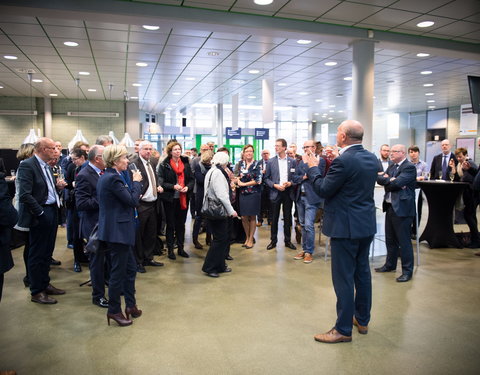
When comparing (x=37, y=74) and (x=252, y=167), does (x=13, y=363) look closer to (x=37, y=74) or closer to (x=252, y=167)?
(x=252, y=167)

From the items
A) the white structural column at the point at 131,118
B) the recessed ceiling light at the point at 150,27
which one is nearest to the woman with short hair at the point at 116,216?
the recessed ceiling light at the point at 150,27

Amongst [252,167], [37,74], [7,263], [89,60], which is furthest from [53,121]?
[7,263]

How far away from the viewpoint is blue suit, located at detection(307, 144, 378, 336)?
9.70 feet

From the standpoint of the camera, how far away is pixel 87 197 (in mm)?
3801

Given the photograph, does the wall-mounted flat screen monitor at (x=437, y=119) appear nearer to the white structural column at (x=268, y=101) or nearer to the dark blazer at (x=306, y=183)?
the white structural column at (x=268, y=101)

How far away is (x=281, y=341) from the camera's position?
314 cm

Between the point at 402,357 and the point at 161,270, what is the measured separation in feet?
Result: 10.4

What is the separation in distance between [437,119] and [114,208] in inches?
748

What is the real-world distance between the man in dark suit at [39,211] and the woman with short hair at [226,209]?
1746mm

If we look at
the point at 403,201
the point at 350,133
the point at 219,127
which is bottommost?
the point at 403,201

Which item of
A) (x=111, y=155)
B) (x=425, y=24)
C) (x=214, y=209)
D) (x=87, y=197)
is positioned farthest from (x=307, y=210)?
(x=425, y=24)

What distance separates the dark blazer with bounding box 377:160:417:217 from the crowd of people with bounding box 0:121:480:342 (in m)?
0.01

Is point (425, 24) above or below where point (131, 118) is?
above

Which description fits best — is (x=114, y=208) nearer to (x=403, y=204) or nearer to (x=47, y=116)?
(x=403, y=204)
